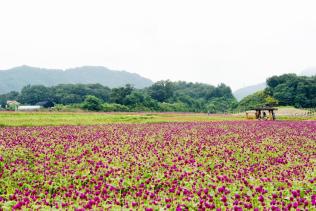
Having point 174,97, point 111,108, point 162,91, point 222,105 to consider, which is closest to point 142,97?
point 111,108

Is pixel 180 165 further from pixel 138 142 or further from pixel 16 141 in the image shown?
pixel 16 141

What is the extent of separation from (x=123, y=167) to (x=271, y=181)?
3.77 m

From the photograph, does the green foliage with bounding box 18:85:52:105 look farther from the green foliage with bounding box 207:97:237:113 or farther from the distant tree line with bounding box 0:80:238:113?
the green foliage with bounding box 207:97:237:113

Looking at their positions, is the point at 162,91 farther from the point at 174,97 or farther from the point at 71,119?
the point at 71,119

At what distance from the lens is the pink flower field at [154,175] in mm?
6359

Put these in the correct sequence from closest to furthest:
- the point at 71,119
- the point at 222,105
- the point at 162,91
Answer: the point at 71,119 → the point at 222,105 → the point at 162,91

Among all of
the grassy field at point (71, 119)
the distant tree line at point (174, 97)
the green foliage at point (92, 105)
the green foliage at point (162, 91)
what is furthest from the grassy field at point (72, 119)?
the green foliage at point (162, 91)

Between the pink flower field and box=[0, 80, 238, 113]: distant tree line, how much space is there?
159ft

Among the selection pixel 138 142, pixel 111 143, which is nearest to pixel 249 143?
pixel 138 142

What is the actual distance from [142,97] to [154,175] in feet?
213

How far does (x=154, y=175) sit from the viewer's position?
29.5 feet

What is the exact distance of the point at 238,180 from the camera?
833 centimetres

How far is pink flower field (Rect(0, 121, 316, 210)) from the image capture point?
636cm

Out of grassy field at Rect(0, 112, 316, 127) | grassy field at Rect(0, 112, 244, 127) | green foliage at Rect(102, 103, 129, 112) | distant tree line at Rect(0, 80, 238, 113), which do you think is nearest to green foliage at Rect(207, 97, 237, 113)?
distant tree line at Rect(0, 80, 238, 113)
